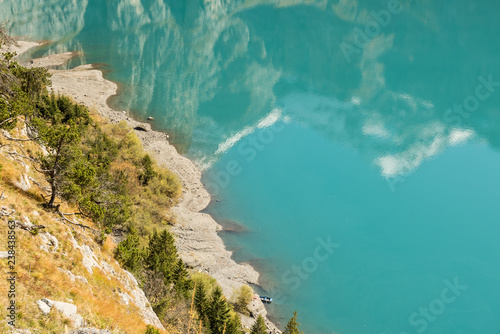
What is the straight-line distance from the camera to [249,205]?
52.9 meters

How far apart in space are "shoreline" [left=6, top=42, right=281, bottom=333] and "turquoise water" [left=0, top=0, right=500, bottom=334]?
6.43ft

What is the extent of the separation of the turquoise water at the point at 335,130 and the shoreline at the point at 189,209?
6.43ft

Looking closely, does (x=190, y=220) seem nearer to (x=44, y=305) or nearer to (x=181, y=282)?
(x=181, y=282)

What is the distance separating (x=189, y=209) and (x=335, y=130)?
39773mm

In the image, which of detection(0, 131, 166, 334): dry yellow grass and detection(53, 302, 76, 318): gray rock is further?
detection(53, 302, 76, 318): gray rock

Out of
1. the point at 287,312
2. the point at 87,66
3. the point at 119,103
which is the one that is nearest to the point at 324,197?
the point at 287,312

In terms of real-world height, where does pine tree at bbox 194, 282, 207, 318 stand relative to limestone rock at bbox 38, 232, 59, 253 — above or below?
below

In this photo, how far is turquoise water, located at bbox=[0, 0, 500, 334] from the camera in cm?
4272

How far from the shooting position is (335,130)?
76438 millimetres

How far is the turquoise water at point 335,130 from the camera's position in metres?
42.7

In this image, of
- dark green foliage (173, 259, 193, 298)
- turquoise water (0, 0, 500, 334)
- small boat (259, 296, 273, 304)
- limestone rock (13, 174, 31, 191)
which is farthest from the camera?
turquoise water (0, 0, 500, 334)

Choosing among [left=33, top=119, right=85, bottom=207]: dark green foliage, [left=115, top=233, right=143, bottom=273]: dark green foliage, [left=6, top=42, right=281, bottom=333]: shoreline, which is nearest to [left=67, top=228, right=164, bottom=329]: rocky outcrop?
[left=115, top=233, right=143, bottom=273]: dark green foliage

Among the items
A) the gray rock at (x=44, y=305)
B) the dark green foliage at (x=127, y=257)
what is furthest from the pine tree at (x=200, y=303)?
the gray rock at (x=44, y=305)

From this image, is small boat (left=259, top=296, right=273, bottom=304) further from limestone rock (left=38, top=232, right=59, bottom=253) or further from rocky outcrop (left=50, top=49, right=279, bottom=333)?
limestone rock (left=38, top=232, right=59, bottom=253)
